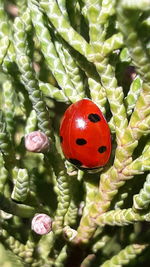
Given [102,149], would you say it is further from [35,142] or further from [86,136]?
[35,142]

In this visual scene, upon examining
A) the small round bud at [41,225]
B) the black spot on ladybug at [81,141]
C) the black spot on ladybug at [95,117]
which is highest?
the black spot on ladybug at [95,117]

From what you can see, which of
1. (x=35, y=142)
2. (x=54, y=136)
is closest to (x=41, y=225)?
(x=35, y=142)

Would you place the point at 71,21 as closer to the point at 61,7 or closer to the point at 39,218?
the point at 61,7

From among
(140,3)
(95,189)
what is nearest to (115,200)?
(95,189)

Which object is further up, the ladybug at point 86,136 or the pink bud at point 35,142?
the pink bud at point 35,142

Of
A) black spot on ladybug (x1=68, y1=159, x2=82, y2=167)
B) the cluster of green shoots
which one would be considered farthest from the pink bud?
black spot on ladybug (x1=68, y1=159, x2=82, y2=167)

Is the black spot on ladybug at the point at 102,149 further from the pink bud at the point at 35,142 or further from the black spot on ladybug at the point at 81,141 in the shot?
the pink bud at the point at 35,142

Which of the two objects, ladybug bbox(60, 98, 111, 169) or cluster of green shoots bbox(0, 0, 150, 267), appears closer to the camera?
cluster of green shoots bbox(0, 0, 150, 267)

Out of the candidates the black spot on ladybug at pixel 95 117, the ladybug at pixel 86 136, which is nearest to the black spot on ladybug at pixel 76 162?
the ladybug at pixel 86 136

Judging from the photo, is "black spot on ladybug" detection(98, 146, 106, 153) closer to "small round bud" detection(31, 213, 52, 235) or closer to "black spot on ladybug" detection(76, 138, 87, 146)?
"black spot on ladybug" detection(76, 138, 87, 146)
